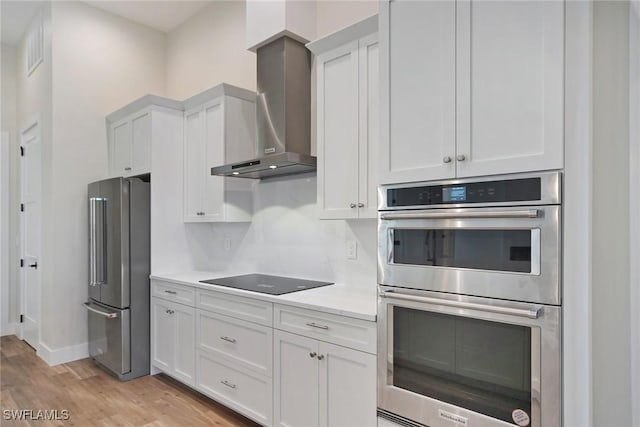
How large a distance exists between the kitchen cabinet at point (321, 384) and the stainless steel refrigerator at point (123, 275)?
168 cm

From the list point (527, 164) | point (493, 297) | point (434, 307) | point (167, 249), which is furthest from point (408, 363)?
point (167, 249)

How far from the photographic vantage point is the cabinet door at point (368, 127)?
2166 mm

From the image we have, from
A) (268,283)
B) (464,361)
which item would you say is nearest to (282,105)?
(268,283)

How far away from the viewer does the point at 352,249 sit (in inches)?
106

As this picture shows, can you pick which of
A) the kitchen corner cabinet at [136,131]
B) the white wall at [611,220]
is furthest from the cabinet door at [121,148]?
the white wall at [611,220]

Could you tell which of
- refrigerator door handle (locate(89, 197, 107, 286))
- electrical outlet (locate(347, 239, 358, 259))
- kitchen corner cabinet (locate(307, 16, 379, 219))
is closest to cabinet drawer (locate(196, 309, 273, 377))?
electrical outlet (locate(347, 239, 358, 259))

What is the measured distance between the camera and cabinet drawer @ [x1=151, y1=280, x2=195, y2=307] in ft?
9.79

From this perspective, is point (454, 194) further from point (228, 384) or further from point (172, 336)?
point (172, 336)

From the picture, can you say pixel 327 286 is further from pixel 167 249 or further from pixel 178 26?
pixel 178 26

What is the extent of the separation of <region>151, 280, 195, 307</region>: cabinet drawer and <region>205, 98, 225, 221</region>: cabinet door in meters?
0.62

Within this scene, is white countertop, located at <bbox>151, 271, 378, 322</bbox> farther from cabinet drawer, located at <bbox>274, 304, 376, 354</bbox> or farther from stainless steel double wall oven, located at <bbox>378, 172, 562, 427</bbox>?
stainless steel double wall oven, located at <bbox>378, 172, 562, 427</bbox>

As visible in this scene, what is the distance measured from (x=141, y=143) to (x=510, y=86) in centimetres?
312

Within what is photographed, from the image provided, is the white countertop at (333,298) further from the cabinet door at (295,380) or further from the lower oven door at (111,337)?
the lower oven door at (111,337)

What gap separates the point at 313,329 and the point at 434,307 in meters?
0.75
